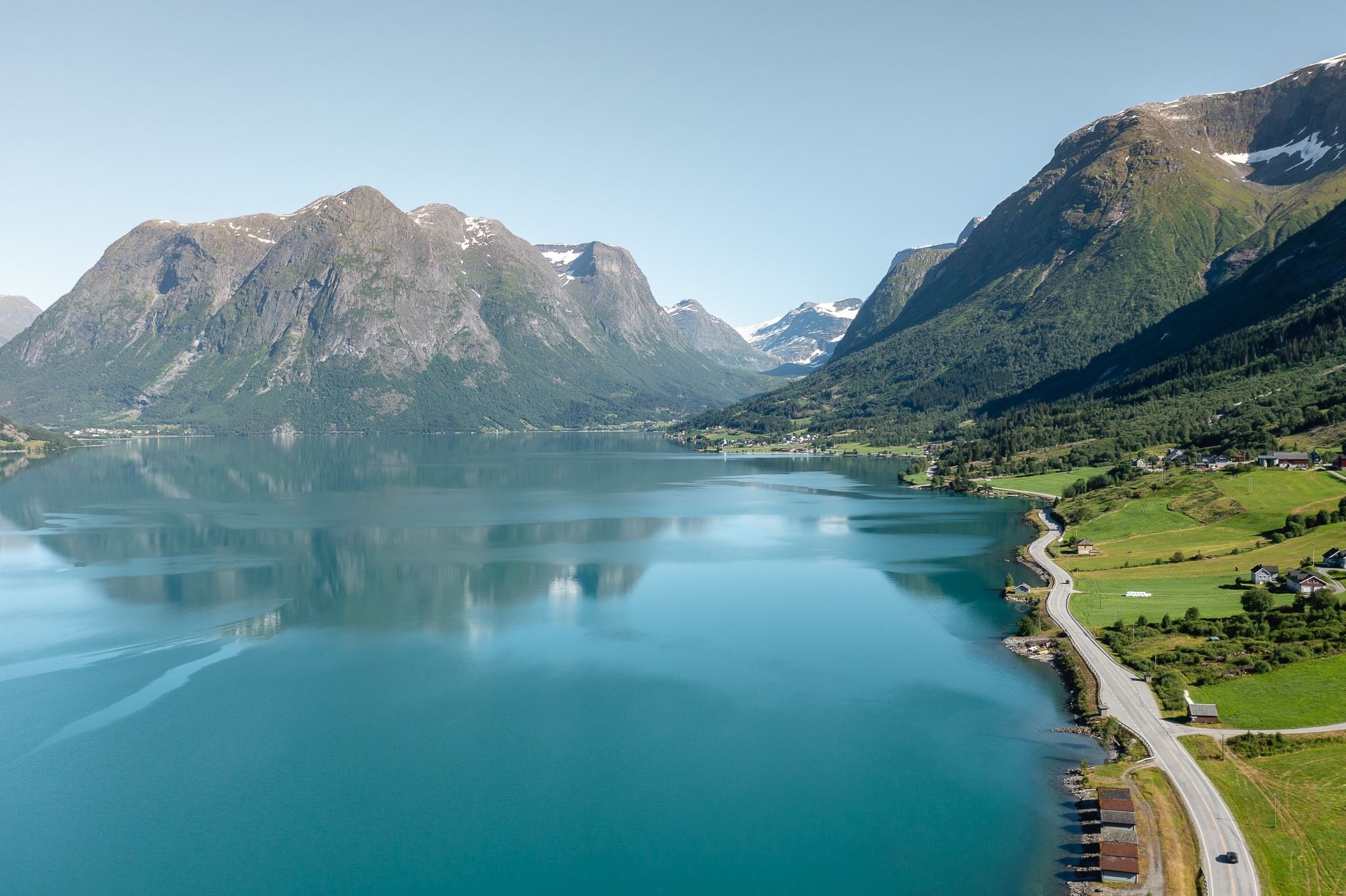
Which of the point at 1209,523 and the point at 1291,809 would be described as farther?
the point at 1209,523

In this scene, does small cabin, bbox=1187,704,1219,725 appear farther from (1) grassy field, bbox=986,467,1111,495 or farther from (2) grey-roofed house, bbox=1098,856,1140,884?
(1) grassy field, bbox=986,467,1111,495

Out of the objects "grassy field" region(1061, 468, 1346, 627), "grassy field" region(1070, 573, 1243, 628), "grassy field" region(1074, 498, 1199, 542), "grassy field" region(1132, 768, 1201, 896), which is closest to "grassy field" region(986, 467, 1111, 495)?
"grassy field" region(1061, 468, 1346, 627)

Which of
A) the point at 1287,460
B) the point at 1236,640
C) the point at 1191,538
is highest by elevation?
the point at 1287,460

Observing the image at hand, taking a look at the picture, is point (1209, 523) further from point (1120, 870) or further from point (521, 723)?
point (521, 723)

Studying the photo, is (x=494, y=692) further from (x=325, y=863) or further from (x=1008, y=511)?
(x=1008, y=511)

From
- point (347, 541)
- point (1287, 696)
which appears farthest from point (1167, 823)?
point (347, 541)

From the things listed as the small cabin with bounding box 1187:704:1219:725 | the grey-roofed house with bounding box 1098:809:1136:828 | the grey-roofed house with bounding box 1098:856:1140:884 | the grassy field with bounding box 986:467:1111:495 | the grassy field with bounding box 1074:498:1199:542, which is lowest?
the grey-roofed house with bounding box 1098:856:1140:884

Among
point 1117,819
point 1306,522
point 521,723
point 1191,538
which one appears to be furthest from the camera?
point 1191,538
